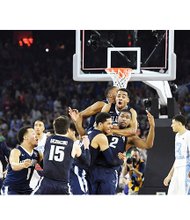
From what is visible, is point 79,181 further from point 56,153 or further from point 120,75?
point 120,75

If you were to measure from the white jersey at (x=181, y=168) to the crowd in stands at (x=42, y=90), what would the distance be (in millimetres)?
5650

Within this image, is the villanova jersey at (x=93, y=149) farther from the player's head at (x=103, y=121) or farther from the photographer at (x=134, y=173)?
the photographer at (x=134, y=173)

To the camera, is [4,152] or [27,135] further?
[4,152]

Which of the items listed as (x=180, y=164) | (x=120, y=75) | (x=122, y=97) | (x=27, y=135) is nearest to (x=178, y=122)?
(x=180, y=164)

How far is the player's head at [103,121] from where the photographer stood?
8.49 m

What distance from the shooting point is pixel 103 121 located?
8.51 m

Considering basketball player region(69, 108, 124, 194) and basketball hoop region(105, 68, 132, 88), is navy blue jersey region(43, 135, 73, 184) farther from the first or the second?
basketball hoop region(105, 68, 132, 88)

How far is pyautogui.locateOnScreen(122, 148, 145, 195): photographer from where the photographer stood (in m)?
11.8

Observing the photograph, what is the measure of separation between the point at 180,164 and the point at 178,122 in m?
0.58

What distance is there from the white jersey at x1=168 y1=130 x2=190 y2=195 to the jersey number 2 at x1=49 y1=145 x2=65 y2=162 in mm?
2760

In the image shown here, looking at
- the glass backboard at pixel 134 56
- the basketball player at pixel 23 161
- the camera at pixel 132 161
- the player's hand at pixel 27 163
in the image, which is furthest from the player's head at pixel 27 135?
the camera at pixel 132 161

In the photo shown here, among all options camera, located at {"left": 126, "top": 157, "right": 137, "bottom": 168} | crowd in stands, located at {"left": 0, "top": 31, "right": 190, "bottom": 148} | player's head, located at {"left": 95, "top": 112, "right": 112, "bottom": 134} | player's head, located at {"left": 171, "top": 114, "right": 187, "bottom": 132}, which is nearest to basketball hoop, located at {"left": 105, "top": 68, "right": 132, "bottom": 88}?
player's head, located at {"left": 171, "top": 114, "right": 187, "bottom": 132}
